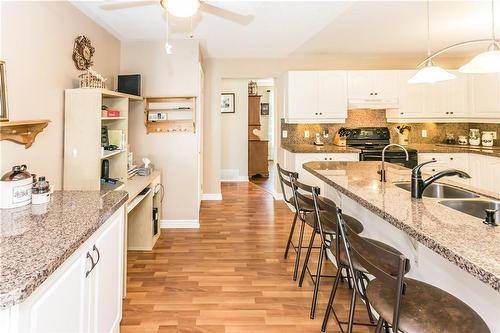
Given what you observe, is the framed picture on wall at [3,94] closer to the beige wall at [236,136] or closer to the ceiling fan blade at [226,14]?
the ceiling fan blade at [226,14]

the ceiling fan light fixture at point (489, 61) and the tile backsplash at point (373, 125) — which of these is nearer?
the ceiling fan light fixture at point (489, 61)

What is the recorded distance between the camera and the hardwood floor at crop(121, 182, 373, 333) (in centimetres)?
204

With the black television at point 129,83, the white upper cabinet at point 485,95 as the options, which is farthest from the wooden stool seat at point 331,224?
the white upper cabinet at point 485,95

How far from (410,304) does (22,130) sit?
2402 millimetres

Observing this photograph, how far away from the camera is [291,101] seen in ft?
15.9

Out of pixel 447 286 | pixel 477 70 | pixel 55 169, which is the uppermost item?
pixel 477 70

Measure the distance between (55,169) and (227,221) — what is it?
2.28 meters

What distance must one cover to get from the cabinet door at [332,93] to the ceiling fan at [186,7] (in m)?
1.81

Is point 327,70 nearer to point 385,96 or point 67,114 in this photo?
point 385,96

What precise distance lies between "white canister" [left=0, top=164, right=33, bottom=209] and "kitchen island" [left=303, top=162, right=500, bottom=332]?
1.82 m

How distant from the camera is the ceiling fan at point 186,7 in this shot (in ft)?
6.75


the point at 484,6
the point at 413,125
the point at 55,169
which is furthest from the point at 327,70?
the point at 55,169

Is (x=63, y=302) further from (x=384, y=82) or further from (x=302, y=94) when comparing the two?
(x=384, y=82)

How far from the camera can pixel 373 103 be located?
488cm
